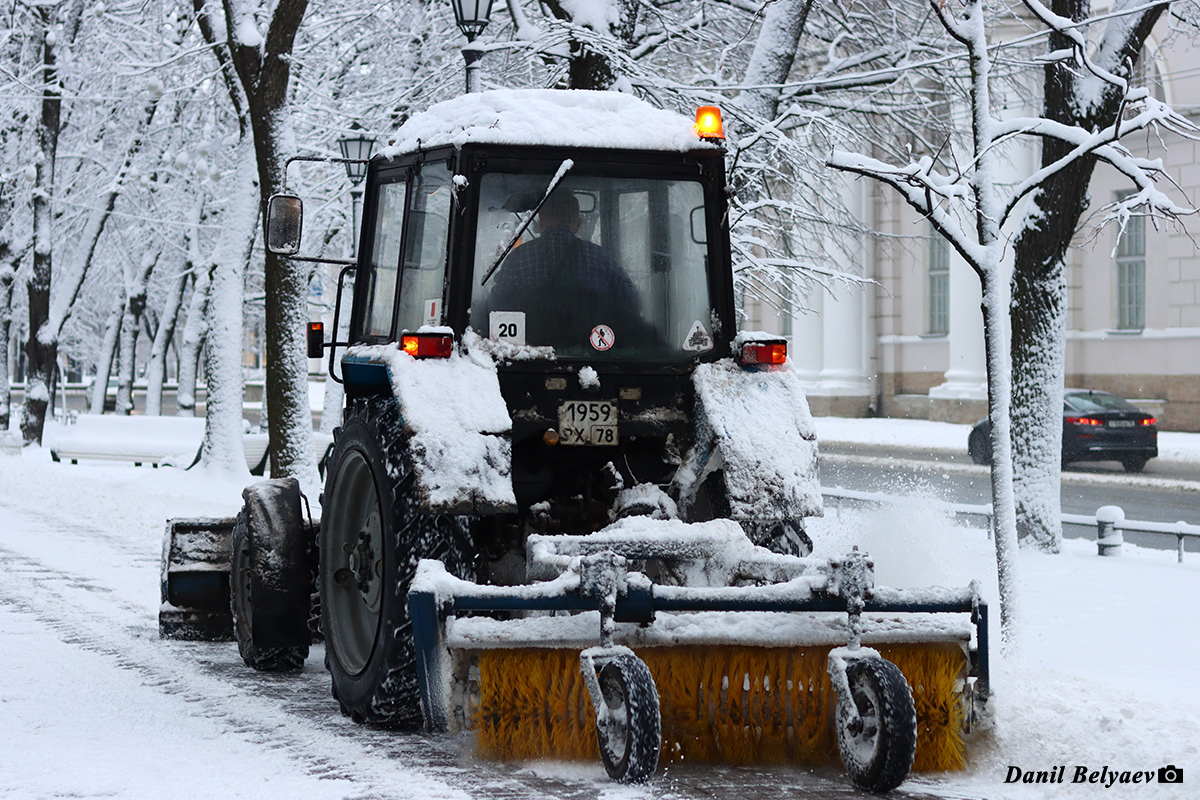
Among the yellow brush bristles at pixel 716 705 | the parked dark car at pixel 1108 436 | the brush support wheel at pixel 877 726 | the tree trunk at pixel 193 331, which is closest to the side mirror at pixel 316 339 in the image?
the yellow brush bristles at pixel 716 705

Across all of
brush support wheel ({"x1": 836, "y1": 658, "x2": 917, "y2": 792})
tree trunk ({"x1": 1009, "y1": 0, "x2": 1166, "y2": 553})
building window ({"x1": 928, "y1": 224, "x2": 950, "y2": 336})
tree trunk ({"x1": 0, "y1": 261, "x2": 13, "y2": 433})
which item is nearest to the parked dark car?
tree trunk ({"x1": 1009, "y1": 0, "x2": 1166, "y2": 553})

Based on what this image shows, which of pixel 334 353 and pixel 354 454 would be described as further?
pixel 334 353

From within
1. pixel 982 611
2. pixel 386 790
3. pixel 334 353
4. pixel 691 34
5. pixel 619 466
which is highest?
pixel 691 34

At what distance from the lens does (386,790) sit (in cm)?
504

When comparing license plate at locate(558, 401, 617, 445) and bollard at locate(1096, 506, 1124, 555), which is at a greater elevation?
license plate at locate(558, 401, 617, 445)

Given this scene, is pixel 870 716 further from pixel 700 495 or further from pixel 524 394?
pixel 524 394

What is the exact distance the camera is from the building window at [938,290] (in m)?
35.3

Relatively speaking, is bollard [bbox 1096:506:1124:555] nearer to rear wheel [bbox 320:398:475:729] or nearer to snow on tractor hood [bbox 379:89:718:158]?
snow on tractor hood [bbox 379:89:718:158]

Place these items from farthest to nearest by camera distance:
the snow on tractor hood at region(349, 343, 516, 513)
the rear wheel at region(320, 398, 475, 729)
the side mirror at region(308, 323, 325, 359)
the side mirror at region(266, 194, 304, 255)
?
the side mirror at region(308, 323, 325, 359) < the side mirror at region(266, 194, 304, 255) < the rear wheel at region(320, 398, 475, 729) < the snow on tractor hood at region(349, 343, 516, 513)

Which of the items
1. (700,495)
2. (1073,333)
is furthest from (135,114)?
(700,495)

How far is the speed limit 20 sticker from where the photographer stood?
6254 millimetres

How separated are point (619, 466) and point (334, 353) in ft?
6.05

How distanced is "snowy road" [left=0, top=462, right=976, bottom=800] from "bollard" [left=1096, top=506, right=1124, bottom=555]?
271 inches

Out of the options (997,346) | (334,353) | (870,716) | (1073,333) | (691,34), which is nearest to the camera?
(870,716)
